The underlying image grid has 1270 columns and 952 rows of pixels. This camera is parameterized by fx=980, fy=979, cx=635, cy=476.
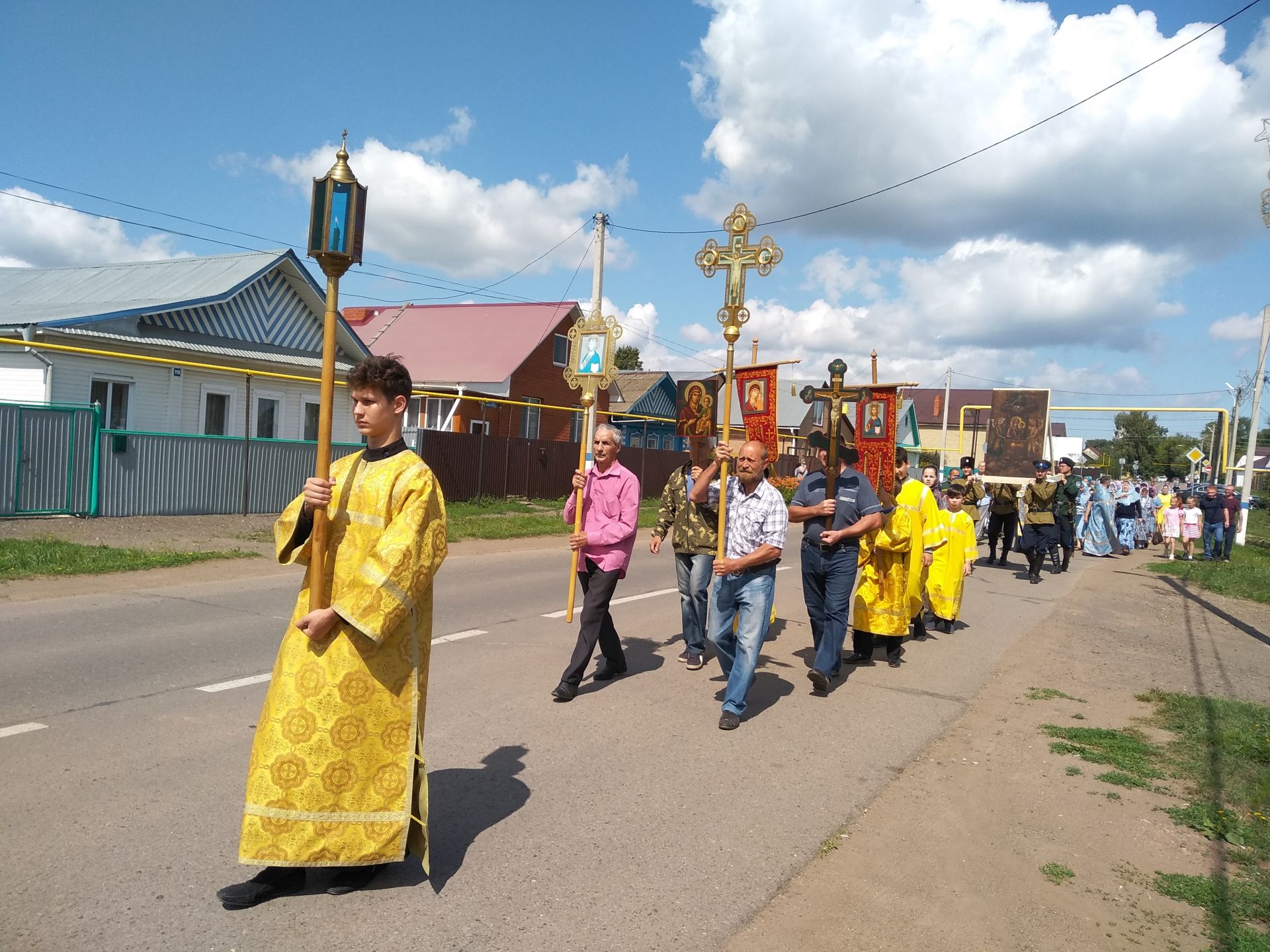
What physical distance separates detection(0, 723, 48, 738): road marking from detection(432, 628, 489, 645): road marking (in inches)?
122

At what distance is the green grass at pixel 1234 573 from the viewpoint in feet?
50.9

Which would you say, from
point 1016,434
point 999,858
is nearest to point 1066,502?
point 1016,434

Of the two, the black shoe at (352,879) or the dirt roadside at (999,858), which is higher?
the black shoe at (352,879)

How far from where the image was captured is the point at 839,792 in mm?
5066

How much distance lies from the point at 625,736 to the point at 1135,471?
260ft

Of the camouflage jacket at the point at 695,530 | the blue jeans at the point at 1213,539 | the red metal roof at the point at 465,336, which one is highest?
the red metal roof at the point at 465,336

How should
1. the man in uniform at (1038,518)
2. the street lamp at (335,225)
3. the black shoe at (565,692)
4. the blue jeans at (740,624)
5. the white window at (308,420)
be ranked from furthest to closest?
the white window at (308,420), the man in uniform at (1038,518), the black shoe at (565,692), the blue jeans at (740,624), the street lamp at (335,225)

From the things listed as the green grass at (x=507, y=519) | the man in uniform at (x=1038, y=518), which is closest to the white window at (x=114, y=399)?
the green grass at (x=507, y=519)

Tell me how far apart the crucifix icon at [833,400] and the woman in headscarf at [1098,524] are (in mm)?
16687

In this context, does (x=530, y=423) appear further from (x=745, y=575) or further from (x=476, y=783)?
(x=476, y=783)

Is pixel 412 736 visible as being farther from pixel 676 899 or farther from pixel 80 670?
pixel 80 670

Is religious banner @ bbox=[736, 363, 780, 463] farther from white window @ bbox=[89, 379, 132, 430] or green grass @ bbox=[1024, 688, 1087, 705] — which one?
white window @ bbox=[89, 379, 132, 430]

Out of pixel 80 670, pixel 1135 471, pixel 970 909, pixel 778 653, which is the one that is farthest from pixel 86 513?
pixel 1135 471

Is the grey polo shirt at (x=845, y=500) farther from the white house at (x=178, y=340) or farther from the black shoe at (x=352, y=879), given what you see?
the white house at (x=178, y=340)
